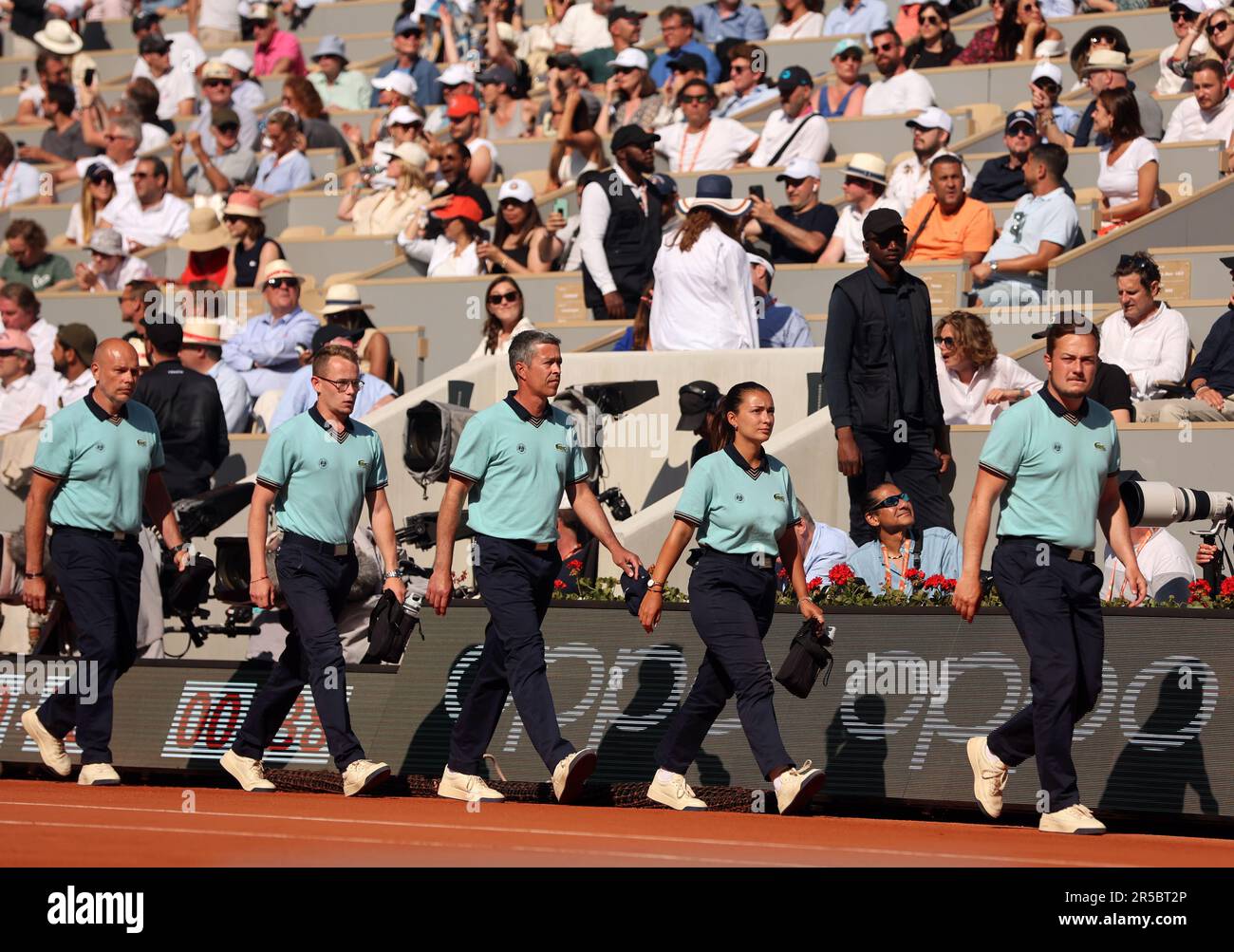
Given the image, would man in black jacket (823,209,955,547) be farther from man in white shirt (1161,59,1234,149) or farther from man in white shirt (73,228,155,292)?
man in white shirt (73,228,155,292)

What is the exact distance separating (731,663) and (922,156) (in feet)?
25.8

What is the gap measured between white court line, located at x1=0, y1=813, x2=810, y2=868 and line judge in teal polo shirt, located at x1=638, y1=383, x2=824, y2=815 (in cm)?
137

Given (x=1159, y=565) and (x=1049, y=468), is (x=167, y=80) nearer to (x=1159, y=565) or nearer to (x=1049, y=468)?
(x=1159, y=565)

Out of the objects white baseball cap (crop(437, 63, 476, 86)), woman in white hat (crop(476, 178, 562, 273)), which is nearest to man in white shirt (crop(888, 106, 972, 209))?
woman in white hat (crop(476, 178, 562, 273))

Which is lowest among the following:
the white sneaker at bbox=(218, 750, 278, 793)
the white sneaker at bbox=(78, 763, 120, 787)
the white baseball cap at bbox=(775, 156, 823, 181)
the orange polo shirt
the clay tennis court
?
the white sneaker at bbox=(78, 763, 120, 787)

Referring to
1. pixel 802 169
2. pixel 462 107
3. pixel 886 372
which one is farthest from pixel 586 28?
pixel 886 372

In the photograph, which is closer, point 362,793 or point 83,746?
point 362,793

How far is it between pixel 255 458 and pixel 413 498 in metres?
1.24

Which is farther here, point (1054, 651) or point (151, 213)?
point (151, 213)

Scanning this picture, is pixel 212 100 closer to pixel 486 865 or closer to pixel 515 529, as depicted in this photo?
pixel 515 529

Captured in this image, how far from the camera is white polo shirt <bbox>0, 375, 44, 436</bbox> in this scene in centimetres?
1706

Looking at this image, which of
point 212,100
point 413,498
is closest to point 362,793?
point 413,498

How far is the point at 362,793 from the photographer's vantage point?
10328 mm

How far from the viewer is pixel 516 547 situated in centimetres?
988
